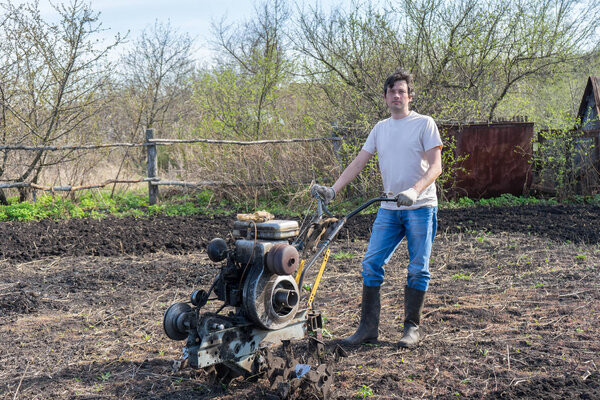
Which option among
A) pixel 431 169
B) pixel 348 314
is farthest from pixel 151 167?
pixel 431 169

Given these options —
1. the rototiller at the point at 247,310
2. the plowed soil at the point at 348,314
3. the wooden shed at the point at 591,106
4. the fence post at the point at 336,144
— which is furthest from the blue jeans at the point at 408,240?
the wooden shed at the point at 591,106

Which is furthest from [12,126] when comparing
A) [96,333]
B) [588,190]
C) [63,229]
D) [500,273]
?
[588,190]

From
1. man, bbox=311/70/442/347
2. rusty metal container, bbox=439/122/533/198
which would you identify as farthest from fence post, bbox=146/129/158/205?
man, bbox=311/70/442/347

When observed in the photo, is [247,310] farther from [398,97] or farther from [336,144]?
[336,144]

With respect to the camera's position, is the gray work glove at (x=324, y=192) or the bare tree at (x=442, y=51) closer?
the gray work glove at (x=324, y=192)

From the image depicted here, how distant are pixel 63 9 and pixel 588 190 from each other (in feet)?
39.5

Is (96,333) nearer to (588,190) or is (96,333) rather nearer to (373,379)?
(373,379)

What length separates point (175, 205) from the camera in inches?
484

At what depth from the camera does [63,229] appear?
9047 mm

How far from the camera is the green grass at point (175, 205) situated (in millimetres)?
10758

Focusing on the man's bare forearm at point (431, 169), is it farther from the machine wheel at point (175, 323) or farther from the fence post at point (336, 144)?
the fence post at point (336, 144)

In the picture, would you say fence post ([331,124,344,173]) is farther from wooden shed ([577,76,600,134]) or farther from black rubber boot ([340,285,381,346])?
black rubber boot ([340,285,381,346])

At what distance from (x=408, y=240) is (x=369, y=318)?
2.18 feet

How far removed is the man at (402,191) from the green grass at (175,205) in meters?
5.81
